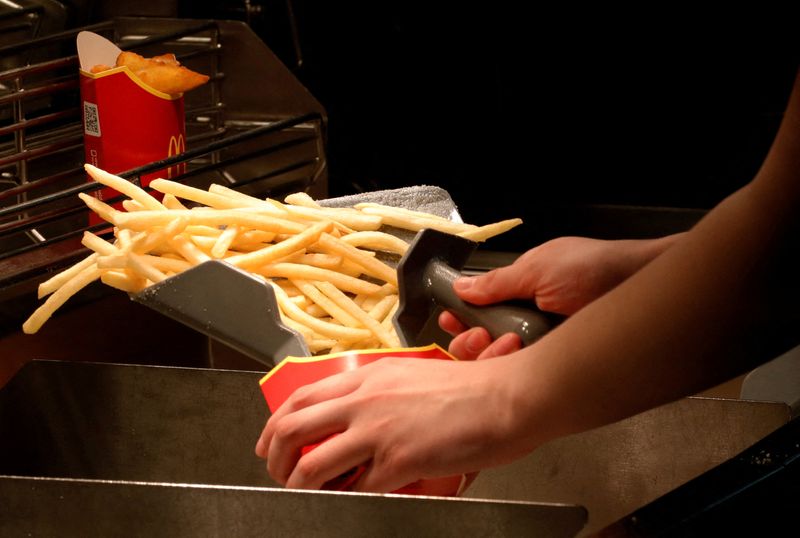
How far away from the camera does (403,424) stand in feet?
2.74

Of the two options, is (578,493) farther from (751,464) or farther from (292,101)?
(292,101)

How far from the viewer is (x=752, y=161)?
2.71 m

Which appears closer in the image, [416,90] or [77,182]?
[77,182]

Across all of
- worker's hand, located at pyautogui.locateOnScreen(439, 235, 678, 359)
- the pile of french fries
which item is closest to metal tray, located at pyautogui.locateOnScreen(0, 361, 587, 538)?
the pile of french fries

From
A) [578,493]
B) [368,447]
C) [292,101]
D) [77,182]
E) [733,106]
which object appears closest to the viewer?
[368,447]

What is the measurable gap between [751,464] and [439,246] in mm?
535

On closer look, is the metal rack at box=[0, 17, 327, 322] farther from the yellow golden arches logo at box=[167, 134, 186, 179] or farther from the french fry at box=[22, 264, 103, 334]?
the french fry at box=[22, 264, 103, 334]

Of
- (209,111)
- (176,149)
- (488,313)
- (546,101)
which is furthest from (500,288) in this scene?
(546,101)

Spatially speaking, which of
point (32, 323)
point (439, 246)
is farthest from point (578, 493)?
point (32, 323)

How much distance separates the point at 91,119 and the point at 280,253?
59 centimetres

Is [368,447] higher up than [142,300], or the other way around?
Answer: [368,447]

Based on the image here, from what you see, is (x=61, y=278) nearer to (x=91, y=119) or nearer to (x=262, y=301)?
(x=262, y=301)

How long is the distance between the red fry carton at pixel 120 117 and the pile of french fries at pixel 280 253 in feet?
0.83

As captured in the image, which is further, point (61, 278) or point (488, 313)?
point (61, 278)
